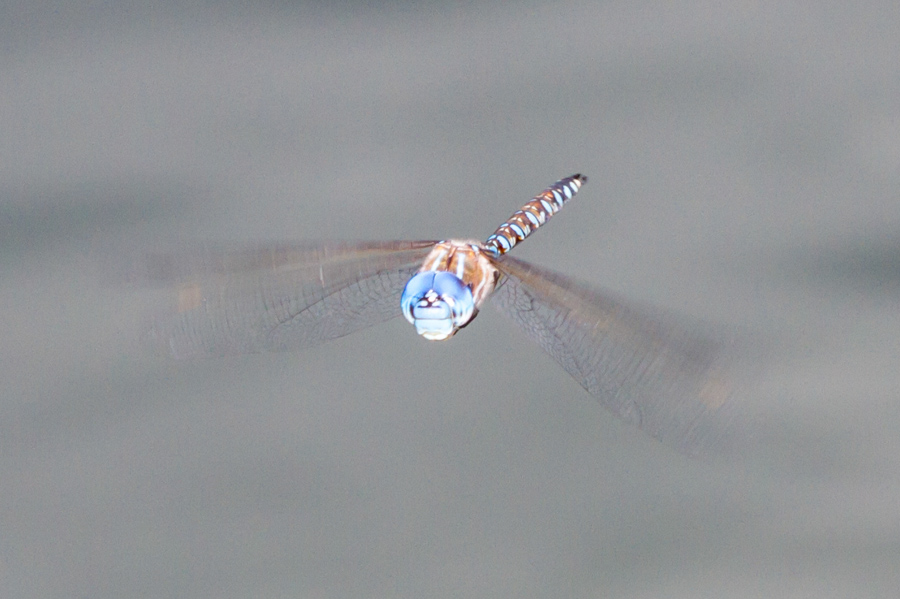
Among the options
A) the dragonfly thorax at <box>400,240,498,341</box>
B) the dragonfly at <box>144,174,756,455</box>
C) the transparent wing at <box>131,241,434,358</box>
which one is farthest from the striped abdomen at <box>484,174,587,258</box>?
the transparent wing at <box>131,241,434,358</box>

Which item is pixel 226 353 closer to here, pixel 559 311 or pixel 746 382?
pixel 559 311

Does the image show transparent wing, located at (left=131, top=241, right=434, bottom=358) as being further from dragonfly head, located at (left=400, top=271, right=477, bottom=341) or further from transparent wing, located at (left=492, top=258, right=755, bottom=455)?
transparent wing, located at (left=492, top=258, right=755, bottom=455)

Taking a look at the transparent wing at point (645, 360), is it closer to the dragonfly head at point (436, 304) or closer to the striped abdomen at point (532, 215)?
the dragonfly head at point (436, 304)

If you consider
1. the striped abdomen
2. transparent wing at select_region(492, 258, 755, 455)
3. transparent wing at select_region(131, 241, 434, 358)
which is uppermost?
the striped abdomen

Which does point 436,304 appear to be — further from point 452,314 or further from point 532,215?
point 532,215

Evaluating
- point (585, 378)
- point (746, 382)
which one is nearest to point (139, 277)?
point (585, 378)

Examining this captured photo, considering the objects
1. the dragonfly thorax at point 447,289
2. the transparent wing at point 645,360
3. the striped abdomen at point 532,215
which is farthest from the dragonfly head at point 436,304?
the striped abdomen at point 532,215

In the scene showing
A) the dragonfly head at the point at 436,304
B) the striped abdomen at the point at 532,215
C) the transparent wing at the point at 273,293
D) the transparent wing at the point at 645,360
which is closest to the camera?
the transparent wing at the point at 645,360

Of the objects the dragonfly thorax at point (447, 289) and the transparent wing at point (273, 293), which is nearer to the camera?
the dragonfly thorax at point (447, 289)
